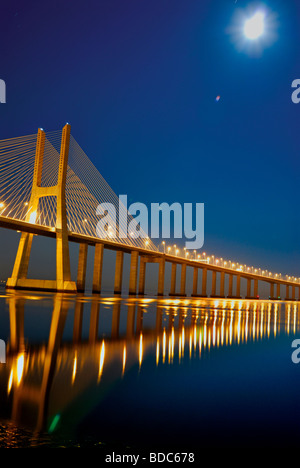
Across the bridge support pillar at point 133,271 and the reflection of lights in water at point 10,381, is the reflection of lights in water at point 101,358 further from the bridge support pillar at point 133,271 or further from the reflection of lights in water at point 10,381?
the bridge support pillar at point 133,271

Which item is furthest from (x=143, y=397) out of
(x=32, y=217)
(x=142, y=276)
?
(x=142, y=276)

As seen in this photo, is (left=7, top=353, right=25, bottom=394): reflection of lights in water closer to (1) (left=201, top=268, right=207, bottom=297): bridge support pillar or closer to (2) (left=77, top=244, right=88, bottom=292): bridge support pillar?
(2) (left=77, top=244, right=88, bottom=292): bridge support pillar

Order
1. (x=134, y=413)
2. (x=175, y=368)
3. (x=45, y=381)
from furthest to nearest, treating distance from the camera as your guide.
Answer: (x=175, y=368), (x=45, y=381), (x=134, y=413)

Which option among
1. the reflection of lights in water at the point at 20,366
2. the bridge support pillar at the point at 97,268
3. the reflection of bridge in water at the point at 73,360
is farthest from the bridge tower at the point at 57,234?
the reflection of lights in water at the point at 20,366

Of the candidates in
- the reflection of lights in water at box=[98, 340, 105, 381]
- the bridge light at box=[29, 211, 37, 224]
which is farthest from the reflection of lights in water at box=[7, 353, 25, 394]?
the bridge light at box=[29, 211, 37, 224]

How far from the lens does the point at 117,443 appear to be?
2.27 meters

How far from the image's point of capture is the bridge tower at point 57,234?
1393 inches

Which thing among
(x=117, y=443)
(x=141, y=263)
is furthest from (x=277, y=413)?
(x=141, y=263)

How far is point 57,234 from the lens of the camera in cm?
3556

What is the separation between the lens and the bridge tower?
116 ft

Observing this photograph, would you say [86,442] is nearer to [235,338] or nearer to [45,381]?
[45,381]

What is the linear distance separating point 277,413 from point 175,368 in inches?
67.4

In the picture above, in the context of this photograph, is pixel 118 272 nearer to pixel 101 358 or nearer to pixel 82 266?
pixel 82 266

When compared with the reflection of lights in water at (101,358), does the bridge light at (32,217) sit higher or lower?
higher
